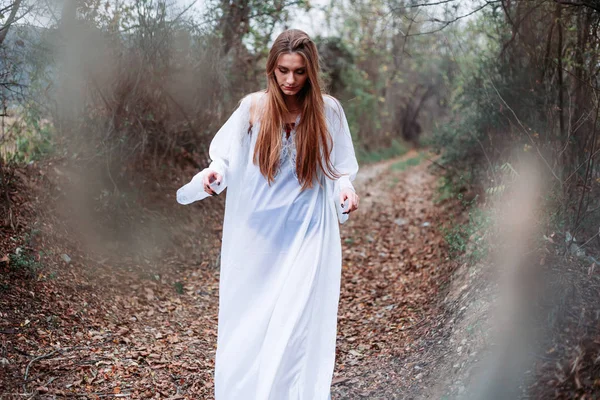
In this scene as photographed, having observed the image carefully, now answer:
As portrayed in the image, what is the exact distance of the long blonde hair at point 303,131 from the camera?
3336mm

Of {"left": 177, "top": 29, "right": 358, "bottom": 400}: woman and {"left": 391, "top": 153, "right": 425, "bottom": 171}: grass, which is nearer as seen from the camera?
{"left": 177, "top": 29, "right": 358, "bottom": 400}: woman

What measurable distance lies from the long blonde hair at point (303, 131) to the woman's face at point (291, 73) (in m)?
0.04

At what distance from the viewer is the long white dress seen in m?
3.20

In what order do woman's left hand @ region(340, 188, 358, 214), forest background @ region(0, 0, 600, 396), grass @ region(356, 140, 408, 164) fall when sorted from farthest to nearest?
grass @ region(356, 140, 408, 164)
forest background @ region(0, 0, 600, 396)
woman's left hand @ region(340, 188, 358, 214)

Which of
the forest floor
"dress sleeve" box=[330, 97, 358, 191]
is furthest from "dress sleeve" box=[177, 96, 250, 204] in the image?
the forest floor

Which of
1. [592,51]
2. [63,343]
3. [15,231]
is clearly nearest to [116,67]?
[15,231]

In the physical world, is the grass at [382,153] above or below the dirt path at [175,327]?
Result: below

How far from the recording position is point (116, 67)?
6.45 m

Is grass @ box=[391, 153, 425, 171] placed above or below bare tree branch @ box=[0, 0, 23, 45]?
below

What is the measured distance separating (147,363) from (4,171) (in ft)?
7.83

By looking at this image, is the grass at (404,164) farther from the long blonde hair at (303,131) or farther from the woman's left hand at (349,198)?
the woman's left hand at (349,198)

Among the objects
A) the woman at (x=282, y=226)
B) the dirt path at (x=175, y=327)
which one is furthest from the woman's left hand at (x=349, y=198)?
the dirt path at (x=175, y=327)

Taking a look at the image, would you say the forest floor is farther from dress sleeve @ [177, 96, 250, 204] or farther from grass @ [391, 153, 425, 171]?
grass @ [391, 153, 425, 171]

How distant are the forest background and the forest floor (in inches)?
6.8
